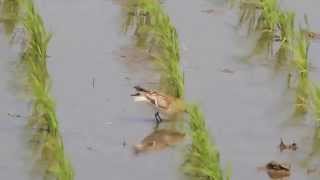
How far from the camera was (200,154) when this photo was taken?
5.37m

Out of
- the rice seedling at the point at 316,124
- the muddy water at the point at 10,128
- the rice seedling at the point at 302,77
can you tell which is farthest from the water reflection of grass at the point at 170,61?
the muddy water at the point at 10,128

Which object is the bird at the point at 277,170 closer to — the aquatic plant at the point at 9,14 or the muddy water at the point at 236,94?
the muddy water at the point at 236,94

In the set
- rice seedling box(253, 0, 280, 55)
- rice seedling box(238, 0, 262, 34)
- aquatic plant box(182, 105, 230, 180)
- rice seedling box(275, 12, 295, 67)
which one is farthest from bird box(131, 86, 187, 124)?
rice seedling box(238, 0, 262, 34)

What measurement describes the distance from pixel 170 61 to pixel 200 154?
Result: 135 centimetres

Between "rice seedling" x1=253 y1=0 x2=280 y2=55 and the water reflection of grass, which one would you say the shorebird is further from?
"rice seedling" x1=253 y1=0 x2=280 y2=55

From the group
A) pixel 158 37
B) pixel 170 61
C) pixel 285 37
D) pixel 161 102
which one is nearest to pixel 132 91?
pixel 170 61

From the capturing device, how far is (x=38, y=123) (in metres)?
6.10

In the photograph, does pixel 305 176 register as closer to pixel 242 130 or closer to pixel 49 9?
pixel 242 130

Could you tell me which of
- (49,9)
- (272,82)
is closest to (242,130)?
(272,82)

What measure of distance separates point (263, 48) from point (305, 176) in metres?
2.32

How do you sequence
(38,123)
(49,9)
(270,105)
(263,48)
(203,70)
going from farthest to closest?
(49,9)
(263,48)
(203,70)
(270,105)
(38,123)

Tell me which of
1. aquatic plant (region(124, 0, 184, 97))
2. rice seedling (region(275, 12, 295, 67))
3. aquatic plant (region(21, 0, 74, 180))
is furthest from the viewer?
rice seedling (region(275, 12, 295, 67))

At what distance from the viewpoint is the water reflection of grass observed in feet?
17.4

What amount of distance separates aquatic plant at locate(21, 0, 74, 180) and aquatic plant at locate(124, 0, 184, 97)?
2.58 feet
